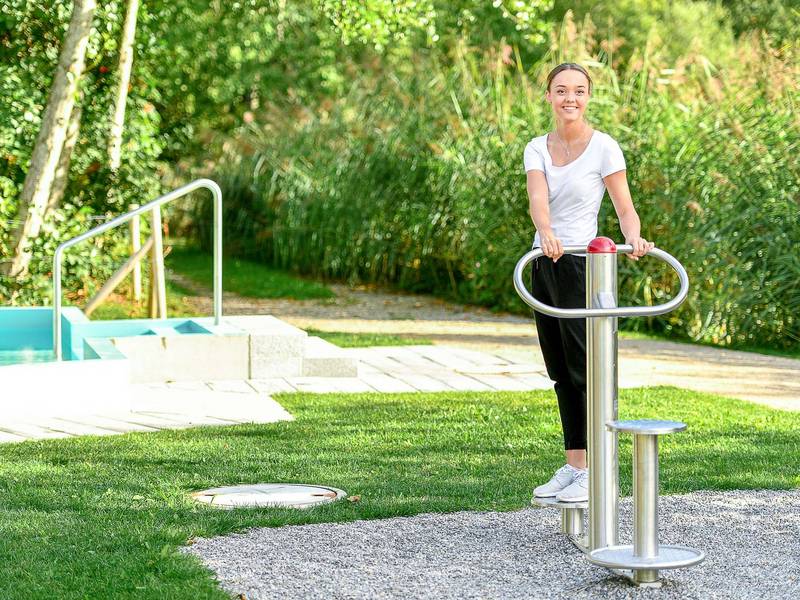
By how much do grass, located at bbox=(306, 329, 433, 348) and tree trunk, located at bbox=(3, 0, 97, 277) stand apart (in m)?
2.81

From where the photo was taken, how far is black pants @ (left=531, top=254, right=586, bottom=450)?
15.1ft

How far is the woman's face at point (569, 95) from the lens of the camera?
452 cm

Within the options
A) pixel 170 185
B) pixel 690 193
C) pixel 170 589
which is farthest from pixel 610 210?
pixel 170 185

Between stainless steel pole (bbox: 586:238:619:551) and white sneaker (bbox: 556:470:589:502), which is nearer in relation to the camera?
stainless steel pole (bbox: 586:238:619:551)

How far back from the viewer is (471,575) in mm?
4133

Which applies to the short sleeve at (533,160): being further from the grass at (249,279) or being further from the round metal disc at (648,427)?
the grass at (249,279)

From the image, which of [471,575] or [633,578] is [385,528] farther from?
[633,578]

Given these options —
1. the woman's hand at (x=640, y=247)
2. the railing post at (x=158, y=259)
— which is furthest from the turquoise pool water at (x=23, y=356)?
the woman's hand at (x=640, y=247)

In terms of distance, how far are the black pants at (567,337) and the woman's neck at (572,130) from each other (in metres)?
0.43

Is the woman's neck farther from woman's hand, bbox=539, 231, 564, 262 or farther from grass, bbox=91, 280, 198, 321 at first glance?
grass, bbox=91, 280, 198, 321

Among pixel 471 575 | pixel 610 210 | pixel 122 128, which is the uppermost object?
pixel 122 128

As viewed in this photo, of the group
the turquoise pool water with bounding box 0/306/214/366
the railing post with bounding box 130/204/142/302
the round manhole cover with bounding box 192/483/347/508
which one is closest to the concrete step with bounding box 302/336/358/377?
the turquoise pool water with bounding box 0/306/214/366

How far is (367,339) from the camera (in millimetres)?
11109

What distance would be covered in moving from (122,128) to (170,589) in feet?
33.9
